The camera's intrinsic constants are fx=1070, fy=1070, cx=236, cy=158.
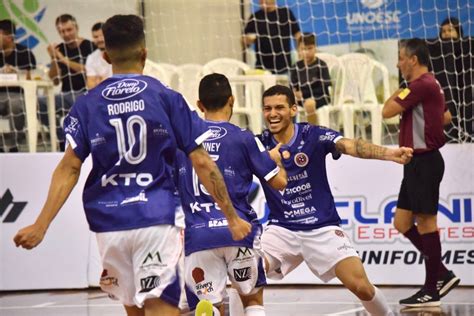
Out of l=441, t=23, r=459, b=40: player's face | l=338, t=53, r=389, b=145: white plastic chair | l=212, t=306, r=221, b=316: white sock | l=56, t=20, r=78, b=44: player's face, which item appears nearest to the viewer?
l=212, t=306, r=221, b=316: white sock

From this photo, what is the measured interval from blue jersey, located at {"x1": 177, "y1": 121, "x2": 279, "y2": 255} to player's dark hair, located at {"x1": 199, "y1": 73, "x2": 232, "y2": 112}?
13 centimetres

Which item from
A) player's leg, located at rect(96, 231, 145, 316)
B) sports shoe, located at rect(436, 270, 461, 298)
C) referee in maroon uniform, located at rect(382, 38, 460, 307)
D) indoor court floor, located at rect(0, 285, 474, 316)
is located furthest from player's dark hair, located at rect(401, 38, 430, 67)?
player's leg, located at rect(96, 231, 145, 316)

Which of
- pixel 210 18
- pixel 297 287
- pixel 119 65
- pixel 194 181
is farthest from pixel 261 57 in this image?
pixel 119 65

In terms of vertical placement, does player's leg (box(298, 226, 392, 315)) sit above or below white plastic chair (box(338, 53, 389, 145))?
below

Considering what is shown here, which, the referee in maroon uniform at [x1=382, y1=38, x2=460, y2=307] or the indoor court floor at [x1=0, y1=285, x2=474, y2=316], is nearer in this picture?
the indoor court floor at [x1=0, y1=285, x2=474, y2=316]

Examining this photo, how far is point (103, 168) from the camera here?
527 cm

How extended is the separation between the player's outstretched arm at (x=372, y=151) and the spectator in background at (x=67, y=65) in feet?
20.6

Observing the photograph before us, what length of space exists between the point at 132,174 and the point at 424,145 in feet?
16.9

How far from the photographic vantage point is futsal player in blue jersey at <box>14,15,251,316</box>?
5164 mm

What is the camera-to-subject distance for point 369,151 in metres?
7.26

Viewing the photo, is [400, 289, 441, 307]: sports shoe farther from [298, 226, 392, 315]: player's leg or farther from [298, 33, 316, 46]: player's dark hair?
[298, 33, 316, 46]: player's dark hair

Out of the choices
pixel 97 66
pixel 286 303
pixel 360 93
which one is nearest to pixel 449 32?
pixel 360 93

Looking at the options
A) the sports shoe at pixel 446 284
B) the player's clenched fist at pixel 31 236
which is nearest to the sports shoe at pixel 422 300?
the sports shoe at pixel 446 284

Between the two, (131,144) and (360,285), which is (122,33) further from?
(360,285)
